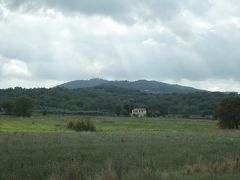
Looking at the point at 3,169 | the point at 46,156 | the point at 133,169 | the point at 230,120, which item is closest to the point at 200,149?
the point at 46,156

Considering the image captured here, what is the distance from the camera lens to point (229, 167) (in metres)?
19.0

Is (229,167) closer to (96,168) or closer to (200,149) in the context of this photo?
(96,168)

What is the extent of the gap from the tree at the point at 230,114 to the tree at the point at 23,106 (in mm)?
80339

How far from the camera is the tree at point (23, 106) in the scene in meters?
161

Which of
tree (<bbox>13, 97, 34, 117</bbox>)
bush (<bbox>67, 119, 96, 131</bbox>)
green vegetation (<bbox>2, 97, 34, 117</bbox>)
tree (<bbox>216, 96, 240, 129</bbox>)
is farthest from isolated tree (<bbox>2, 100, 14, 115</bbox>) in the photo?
tree (<bbox>216, 96, 240, 129</bbox>)

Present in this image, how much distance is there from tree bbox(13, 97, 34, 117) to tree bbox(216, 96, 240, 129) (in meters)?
80.3

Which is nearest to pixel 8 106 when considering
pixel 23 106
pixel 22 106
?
pixel 22 106

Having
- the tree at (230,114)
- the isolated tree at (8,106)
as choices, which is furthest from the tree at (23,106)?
the tree at (230,114)

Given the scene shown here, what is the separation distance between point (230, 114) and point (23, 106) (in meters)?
84.7

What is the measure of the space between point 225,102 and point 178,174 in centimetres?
8051

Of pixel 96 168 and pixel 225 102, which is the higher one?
pixel 225 102

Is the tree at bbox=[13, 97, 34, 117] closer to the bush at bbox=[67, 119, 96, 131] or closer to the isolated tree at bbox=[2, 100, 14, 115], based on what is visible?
the isolated tree at bbox=[2, 100, 14, 115]

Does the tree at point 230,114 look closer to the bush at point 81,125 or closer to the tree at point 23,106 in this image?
the bush at point 81,125

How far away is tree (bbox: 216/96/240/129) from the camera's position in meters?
93.9
